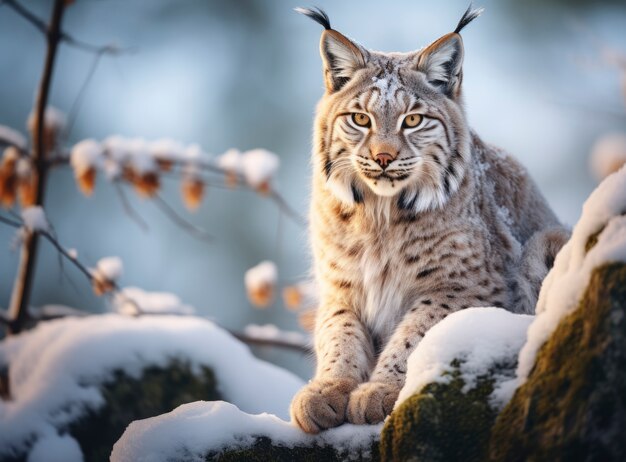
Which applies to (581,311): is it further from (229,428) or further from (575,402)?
(229,428)

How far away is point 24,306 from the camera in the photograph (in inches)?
183

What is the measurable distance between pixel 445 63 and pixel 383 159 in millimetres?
624

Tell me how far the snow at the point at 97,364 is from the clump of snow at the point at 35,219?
26.5 inches

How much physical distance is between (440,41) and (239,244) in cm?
1411

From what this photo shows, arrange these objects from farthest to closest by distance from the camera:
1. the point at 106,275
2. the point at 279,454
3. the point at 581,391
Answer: the point at 106,275 → the point at 279,454 → the point at 581,391

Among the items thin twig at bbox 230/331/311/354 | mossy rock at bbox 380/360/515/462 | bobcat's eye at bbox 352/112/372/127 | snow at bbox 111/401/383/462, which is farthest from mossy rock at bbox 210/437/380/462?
thin twig at bbox 230/331/311/354

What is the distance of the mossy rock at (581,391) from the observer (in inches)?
78.7

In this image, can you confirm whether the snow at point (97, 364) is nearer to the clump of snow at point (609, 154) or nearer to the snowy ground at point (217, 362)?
the snowy ground at point (217, 362)

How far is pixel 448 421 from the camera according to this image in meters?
2.36

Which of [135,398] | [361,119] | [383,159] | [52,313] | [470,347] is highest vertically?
[361,119]

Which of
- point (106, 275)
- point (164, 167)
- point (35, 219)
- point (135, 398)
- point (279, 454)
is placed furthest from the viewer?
point (164, 167)

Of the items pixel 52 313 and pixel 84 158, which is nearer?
pixel 84 158

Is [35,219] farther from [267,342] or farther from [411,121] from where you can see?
[411,121]

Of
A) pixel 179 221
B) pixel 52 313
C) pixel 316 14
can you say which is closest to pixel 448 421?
pixel 316 14
